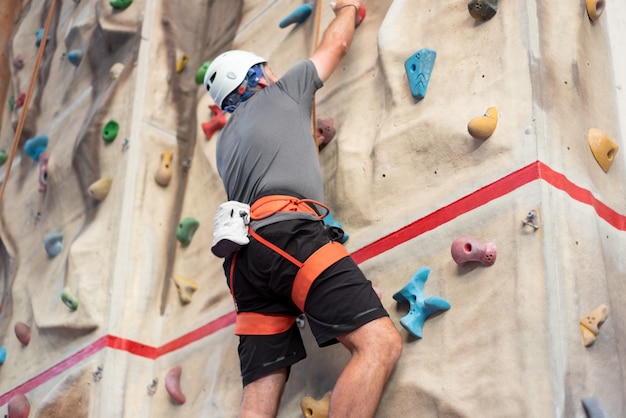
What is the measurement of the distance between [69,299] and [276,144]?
1.34 meters

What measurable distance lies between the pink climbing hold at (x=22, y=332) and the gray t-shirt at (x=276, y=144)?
1462 millimetres

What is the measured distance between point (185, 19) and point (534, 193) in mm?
2388

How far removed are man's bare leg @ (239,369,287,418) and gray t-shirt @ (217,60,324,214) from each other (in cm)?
52

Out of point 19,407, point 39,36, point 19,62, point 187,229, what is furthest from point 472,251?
point 19,62

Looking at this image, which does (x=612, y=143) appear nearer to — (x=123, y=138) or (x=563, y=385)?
(x=563, y=385)

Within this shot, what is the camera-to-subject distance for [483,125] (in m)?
2.68

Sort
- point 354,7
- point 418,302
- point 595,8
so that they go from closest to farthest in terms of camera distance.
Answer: point 418,302, point 595,8, point 354,7

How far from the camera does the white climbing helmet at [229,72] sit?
304 cm

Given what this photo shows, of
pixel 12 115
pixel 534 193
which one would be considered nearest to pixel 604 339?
pixel 534 193

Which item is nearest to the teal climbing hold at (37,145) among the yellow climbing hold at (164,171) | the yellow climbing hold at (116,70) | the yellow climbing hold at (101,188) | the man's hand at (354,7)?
the yellow climbing hold at (116,70)

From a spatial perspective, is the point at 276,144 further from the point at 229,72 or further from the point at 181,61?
the point at 181,61

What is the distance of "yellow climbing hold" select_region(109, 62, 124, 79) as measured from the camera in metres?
4.30

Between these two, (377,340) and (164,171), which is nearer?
(377,340)

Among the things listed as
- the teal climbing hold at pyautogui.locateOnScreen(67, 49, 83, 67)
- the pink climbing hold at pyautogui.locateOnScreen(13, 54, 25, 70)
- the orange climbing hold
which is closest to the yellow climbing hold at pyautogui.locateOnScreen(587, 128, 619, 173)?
the orange climbing hold
